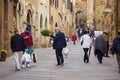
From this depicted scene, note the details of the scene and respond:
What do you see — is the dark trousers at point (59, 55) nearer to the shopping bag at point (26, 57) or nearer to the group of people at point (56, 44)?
the group of people at point (56, 44)

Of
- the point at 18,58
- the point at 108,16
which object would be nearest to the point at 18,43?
the point at 18,58

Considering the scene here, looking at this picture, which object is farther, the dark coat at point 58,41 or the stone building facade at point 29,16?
the stone building facade at point 29,16

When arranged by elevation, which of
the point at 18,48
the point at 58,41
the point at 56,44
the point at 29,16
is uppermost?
the point at 29,16

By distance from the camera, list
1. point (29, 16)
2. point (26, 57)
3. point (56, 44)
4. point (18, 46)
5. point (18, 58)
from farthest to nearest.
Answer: point (29, 16), point (56, 44), point (26, 57), point (18, 46), point (18, 58)

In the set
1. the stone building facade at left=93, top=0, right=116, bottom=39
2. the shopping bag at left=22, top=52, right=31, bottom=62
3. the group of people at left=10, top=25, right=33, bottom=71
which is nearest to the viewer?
the group of people at left=10, top=25, right=33, bottom=71

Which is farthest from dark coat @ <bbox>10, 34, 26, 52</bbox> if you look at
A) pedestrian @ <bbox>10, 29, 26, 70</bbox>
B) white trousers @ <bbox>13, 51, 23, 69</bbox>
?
white trousers @ <bbox>13, 51, 23, 69</bbox>

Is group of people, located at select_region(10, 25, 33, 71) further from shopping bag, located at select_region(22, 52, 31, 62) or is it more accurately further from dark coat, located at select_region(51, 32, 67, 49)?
dark coat, located at select_region(51, 32, 67, 49)

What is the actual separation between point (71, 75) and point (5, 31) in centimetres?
1100

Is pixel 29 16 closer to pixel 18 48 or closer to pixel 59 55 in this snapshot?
pixel 59 55

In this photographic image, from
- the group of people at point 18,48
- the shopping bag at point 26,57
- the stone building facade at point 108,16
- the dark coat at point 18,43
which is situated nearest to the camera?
the group of people at point 18,48

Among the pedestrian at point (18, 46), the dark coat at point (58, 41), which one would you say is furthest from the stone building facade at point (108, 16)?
the pedestrian at point (18, 46)

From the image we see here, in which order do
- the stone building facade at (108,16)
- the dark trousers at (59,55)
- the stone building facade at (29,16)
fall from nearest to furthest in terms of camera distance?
the dark trousers at (59,55), the stone building facade at (29,16), the stone building facade at (108,16)

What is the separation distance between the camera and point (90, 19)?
110188 millimetres

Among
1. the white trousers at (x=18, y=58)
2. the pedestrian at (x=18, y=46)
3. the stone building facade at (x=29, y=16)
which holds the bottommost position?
the white trousers at (x=18, y=58)
